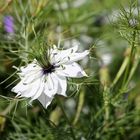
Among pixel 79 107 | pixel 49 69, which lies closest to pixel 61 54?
pixel 49 69

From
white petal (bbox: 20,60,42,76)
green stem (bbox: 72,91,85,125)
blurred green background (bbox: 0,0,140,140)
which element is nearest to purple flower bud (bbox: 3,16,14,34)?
blurred green background (bbox: 0,0,140,140)

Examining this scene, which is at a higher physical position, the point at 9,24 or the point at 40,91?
the point at 9,24

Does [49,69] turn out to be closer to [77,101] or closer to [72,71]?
[72,71]

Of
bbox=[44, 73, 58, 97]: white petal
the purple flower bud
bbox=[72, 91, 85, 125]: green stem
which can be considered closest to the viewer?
bbox=[44, 73, 58, 97]: white petal

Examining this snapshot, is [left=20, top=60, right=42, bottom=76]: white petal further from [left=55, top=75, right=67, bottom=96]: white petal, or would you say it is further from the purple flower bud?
the purple flower bud

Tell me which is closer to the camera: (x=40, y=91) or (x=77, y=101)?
(x=40, y=91)

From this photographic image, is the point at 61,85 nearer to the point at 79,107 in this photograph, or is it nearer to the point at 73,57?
the point at 73,57

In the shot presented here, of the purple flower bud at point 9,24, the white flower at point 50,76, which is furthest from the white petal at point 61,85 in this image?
the purple flower bud at point 9,24
